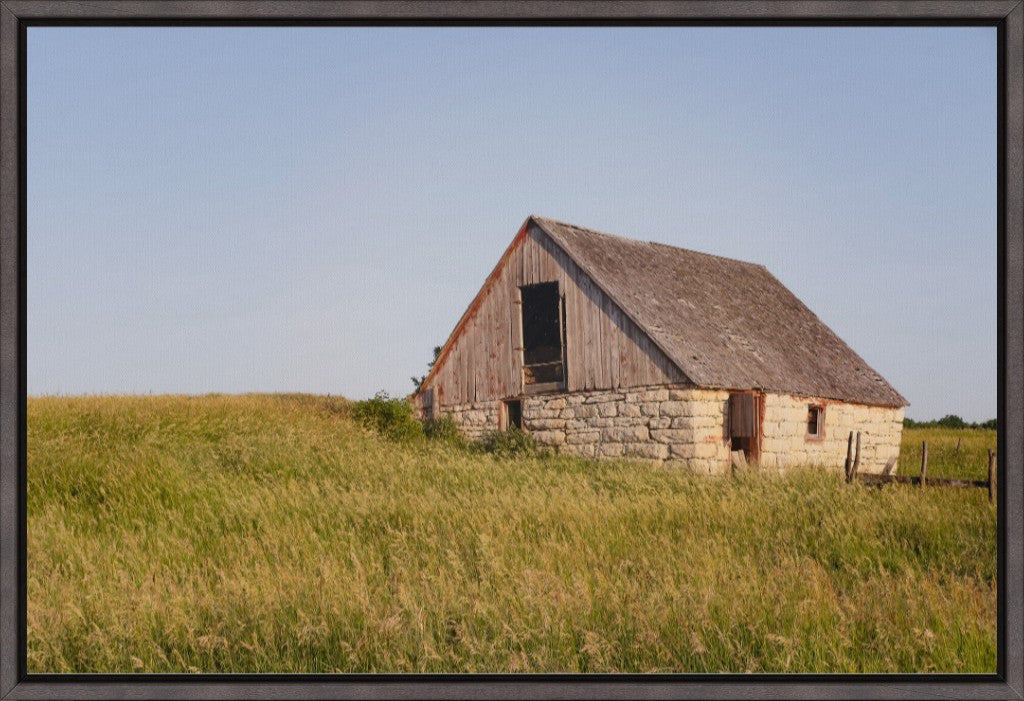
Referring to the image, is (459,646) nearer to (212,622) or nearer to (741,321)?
(212,622)

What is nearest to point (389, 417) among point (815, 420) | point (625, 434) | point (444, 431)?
point (444, 431)

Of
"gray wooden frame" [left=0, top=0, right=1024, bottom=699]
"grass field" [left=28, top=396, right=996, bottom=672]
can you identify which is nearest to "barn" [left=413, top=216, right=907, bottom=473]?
"grass field" [left=28, top=396, right=996, bottom=672]

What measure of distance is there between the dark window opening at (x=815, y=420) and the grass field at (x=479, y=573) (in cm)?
864

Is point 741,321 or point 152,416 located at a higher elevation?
point 741,321

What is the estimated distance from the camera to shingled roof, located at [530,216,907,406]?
731 inches

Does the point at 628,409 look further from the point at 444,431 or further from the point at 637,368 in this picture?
the point at 444,431

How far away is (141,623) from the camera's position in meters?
5.78

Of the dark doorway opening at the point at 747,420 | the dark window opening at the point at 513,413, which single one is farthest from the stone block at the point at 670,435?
the dark window opening at the point at 513,413

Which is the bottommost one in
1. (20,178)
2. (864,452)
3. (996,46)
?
(864,452)

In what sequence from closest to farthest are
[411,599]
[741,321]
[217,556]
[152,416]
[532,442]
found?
1. [411,599]
2. [217,556]
3. [152,416]
4. [532,442]
5. [741,321]

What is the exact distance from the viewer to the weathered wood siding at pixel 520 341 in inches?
715
